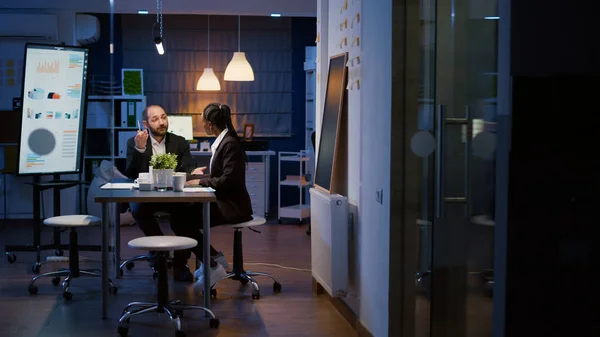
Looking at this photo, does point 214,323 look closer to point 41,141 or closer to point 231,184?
point 231,184

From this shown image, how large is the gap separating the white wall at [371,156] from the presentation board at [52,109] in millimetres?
2940

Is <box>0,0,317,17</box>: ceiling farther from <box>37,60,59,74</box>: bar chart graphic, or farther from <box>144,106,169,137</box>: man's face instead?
<box>144,106,169,137</box>: man's face

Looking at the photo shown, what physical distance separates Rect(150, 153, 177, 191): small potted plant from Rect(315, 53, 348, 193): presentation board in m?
1.03

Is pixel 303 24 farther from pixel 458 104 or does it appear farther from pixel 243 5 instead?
pixel 458 104

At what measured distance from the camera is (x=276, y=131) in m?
11.1

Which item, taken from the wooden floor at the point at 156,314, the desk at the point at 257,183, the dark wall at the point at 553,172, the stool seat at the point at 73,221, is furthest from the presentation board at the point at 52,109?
the dark wall at the point at 553,172

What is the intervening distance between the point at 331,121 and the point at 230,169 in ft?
2.61

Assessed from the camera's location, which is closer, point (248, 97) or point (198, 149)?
point (198, 149)

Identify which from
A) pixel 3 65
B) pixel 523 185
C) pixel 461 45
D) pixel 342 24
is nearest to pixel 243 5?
pixel 3 65

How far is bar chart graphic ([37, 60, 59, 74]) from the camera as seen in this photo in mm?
6672

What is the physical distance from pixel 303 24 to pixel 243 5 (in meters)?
1.82

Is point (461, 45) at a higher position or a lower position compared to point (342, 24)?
lower

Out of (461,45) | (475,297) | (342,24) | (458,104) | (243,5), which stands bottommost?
(475,297)

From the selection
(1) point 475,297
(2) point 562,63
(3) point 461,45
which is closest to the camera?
(2) point 562,63
